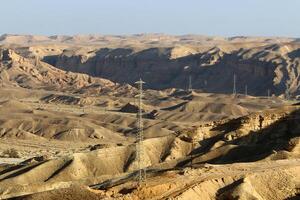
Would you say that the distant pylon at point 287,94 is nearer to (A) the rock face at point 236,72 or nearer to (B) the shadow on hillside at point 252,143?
(A) the rock face at point 236,72

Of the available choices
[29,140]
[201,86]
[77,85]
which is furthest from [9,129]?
[201,86]

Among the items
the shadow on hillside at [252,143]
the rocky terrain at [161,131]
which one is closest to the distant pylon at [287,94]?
the rocky terrain at [161,131]

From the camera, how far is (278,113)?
71688 mm

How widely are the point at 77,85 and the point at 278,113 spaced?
108261 mm

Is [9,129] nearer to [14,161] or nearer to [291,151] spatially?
[14,161]

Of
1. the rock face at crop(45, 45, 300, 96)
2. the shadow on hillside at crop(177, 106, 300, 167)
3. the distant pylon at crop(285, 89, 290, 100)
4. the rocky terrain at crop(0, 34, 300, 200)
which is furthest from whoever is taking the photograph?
the rock face at crop(45, 45, 300, 96)

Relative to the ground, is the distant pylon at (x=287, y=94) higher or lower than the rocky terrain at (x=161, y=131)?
lower

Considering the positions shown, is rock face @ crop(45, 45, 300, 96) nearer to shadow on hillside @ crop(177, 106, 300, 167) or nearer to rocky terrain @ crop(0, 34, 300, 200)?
rocky terrain @ crop(0, 34, 300, 200)

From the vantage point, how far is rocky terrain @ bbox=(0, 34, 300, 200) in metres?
40.0

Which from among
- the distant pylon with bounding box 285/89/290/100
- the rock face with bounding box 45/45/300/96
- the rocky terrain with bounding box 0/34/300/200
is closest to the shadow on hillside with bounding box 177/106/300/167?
the rocky terrain with bounding box 0/34/300/200

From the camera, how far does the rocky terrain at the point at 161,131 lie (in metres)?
40.0

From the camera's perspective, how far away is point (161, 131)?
104m

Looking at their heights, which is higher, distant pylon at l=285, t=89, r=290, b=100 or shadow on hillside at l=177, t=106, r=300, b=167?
shadow on hillside at l=177, t=106, r=300, b=167

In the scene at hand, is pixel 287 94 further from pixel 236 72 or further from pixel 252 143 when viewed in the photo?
pixel 252 143
